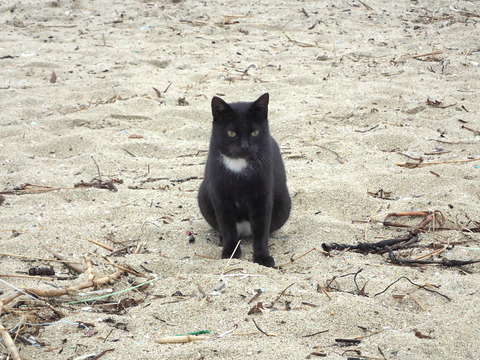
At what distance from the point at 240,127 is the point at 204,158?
1468 millimetres

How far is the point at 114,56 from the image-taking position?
734cm

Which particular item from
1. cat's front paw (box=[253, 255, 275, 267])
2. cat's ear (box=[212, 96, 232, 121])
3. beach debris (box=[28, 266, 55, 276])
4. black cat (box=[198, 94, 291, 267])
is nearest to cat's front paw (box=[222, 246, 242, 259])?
black cat (box=[198, 94, 291, 267])

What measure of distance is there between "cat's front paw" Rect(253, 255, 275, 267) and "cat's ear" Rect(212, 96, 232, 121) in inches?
34.6

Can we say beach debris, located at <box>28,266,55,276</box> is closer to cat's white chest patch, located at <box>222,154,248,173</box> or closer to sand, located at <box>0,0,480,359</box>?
sand, located at <box>0,0,480,359</box>

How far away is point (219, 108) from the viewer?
11.2ft

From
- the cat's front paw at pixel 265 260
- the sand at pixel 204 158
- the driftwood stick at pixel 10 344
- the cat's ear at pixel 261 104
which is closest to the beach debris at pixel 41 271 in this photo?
the sand at pixel 204 158

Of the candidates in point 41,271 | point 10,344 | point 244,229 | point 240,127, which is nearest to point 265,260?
point 244,229

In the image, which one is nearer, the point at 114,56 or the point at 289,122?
the point at 289,122

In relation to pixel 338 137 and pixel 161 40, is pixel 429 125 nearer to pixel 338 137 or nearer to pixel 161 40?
pixel 338 137

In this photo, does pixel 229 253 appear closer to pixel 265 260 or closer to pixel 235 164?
pixel 265 260

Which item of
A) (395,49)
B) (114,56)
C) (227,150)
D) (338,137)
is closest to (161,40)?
(114,56)

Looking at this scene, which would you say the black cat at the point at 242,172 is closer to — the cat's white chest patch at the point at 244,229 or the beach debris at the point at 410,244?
the cat's white chest patch at the point at 244,229

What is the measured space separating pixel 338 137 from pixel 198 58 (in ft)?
9.36

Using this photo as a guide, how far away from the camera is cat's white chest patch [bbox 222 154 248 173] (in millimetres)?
3420
